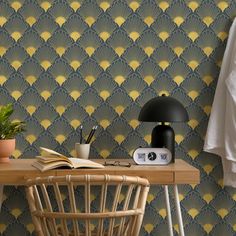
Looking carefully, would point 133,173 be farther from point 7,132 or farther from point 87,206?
point 7,132

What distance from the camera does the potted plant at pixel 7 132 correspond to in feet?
9.90

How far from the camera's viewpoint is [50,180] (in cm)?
224

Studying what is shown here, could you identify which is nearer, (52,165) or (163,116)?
(52,165)

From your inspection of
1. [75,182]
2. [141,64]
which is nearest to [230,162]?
[141,64]

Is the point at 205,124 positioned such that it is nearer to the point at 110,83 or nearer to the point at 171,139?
the point at 171,139

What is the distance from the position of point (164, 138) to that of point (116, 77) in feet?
1.76

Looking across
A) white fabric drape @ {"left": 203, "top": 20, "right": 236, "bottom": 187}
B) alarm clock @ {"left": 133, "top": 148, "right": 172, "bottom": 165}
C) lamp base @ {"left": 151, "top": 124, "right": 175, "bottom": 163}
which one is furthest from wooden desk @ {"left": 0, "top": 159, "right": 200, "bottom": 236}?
white fabric drape @ {"left": 203, "top": 20, "right": 236, "bottom": 187}

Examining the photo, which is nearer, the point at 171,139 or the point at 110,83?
the point at 171,139

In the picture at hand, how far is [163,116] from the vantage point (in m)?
3.00

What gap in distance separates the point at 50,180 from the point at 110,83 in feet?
4.03

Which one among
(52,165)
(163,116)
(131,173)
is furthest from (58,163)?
(163,116)

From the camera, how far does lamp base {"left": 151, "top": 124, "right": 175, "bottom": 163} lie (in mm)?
3095

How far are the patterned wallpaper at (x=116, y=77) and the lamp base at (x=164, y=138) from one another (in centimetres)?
23

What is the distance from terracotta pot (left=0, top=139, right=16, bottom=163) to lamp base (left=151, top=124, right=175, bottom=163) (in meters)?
0.83
